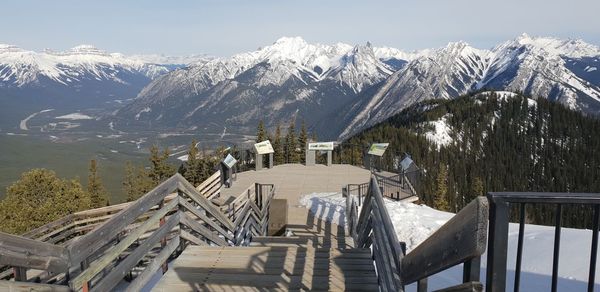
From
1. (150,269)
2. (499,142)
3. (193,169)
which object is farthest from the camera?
(499,142)

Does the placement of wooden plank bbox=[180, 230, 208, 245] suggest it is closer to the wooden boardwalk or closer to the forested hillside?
the wooden boardwalk

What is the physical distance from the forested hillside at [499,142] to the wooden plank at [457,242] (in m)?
88.1

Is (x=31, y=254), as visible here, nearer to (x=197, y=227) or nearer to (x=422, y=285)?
(x=422, y=285)

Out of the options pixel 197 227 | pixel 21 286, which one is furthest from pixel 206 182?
pixel 21 286

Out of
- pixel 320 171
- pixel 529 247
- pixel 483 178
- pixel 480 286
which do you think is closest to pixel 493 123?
pixel 483 178

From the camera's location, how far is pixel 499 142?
5103 inches

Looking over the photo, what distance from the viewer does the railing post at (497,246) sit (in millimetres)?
2373

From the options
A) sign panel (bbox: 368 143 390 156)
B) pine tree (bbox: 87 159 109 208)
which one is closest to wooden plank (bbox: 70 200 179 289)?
sign panel (bbox: 368 143 390 156)

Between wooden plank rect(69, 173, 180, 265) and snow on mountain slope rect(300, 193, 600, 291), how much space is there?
13.1ft

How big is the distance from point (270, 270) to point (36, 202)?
3545cm

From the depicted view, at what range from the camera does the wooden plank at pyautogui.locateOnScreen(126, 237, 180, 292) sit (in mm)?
5156

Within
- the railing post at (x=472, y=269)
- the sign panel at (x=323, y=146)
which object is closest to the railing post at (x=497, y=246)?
the railing post at (x=472, y=269)

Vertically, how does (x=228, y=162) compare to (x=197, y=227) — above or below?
below

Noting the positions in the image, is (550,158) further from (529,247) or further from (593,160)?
(529,247)
